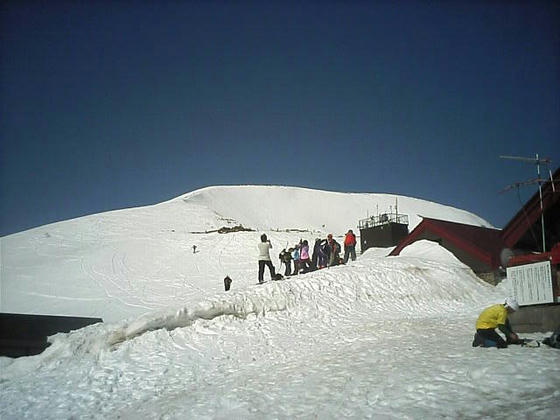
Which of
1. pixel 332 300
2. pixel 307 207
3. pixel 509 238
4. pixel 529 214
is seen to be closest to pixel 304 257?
pixel 332 300

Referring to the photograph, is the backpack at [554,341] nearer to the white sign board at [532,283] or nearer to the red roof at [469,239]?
the white sign board at [532,283]

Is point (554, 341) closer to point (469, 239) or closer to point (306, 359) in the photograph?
point (306, 359)

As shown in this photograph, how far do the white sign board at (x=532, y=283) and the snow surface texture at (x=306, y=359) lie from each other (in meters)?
1.54

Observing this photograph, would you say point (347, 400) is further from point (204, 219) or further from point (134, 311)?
point (204, 219)

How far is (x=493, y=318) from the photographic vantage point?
8289 mm

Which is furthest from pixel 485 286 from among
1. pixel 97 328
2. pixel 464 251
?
pixel 97 328

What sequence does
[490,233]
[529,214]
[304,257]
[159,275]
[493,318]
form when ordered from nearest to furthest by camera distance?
[493,318], [529,214], [304,257], [490,233], [159,275]

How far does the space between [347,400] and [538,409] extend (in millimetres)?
2322

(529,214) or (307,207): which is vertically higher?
(307,207)

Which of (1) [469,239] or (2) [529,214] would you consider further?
(1) [469,239]

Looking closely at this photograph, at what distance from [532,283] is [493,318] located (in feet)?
7.85

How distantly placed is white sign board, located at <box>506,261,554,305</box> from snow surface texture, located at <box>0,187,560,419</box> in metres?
1.54

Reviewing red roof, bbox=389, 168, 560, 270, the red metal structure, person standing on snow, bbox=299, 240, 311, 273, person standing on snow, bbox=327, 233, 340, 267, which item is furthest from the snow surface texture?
person standing on snow, bbox=299, 240, 311, 273

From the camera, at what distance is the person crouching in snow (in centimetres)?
810
